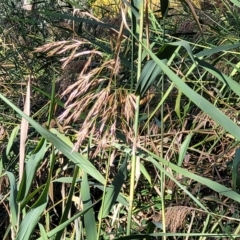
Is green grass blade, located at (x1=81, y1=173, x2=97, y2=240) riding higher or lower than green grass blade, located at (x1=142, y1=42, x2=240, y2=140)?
lower

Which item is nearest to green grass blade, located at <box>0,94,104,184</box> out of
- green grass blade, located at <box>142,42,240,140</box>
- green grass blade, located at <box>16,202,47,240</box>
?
green grass blade, located at <box>16,202,47,240</box>

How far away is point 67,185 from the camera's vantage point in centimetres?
214

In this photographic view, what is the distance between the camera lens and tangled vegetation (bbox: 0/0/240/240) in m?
1.11

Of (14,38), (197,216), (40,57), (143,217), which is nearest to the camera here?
(197,216)

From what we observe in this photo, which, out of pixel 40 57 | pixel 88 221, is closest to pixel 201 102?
pixel 88 221

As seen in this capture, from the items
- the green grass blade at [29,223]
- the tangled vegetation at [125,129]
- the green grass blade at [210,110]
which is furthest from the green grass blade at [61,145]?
the green grass blade at [210,110]

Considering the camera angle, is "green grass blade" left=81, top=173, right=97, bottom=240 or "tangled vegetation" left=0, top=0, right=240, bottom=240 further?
"green grass blade" left=81, top=173, right=97, bottom=240

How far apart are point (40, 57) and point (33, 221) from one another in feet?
4.82

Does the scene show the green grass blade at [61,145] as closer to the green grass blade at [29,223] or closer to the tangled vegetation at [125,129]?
the tangled vegetation at [125,129]

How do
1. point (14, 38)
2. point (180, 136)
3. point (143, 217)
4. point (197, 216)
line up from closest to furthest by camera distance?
point (197, 216) → point (180, 136) → point (143, 217) → point (14, 38)

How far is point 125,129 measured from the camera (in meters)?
1.09

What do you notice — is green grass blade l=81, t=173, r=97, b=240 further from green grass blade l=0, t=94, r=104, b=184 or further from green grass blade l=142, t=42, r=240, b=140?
green grass blade l=142, t=42, r=240, b=140

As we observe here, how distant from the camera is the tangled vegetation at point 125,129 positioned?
1.11m

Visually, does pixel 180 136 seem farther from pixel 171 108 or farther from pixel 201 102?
pixel 201 102
